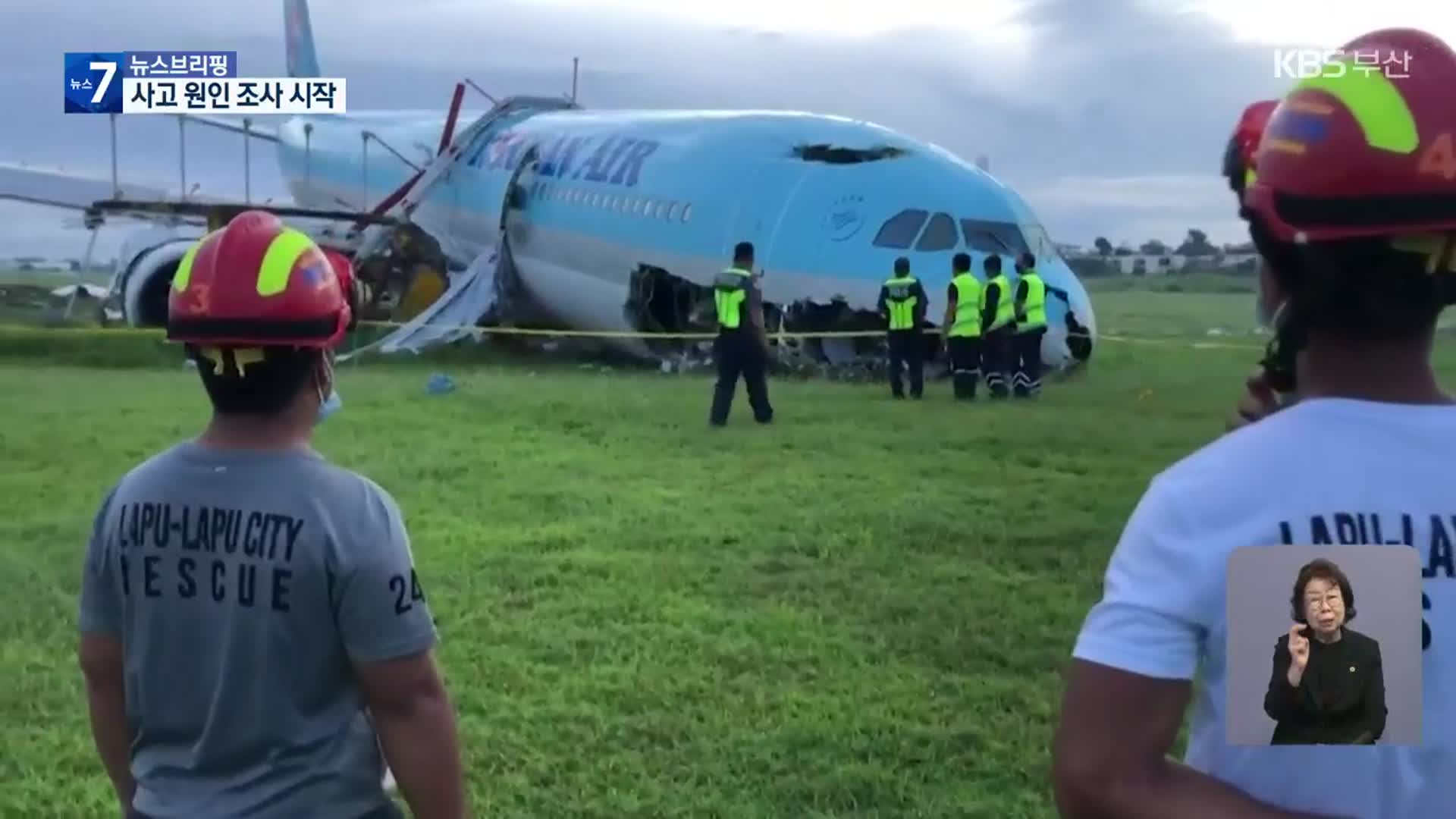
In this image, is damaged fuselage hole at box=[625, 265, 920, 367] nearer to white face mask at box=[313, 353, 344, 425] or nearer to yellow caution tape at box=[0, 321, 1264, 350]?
yellow caution tape at box=[0, 321, 1264, 350]

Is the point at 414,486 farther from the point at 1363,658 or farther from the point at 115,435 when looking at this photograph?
the point at 1363,658

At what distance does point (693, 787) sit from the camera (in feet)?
13.9

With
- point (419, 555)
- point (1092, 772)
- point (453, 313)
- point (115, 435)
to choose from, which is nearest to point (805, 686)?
point (419, 555)

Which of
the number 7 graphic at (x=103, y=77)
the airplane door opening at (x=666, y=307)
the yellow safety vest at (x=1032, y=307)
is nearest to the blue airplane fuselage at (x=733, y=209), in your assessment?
the airplane door opening at (x=666, y=307)

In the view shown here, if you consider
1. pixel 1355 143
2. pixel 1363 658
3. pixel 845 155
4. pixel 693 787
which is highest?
pixel 845 155

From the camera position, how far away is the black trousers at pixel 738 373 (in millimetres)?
11844

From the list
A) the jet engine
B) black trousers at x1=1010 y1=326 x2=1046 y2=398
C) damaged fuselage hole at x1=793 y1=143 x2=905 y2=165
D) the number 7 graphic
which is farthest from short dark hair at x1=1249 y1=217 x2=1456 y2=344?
the number 7 graphic

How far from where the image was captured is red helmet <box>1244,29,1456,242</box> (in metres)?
1.37

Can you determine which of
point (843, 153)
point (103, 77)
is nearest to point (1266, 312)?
point (843, 153)

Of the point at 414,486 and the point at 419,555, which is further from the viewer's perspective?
the point at 414,486

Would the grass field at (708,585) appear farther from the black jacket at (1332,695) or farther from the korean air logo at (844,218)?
the black jacket at (1332,695)

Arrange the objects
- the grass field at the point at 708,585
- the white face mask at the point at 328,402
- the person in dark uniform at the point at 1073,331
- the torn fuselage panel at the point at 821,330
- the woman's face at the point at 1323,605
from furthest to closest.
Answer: the torn fuselage panel at the point at 821,330, the person in dark uniform at the point at 1073,331, the grass field at the point at 708,585, the white face mask at the point at 328,402, the woman's face at the point at 1323,605

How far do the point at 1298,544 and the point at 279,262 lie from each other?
1402 millimetres

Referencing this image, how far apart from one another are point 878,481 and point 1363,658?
7.70 metres
